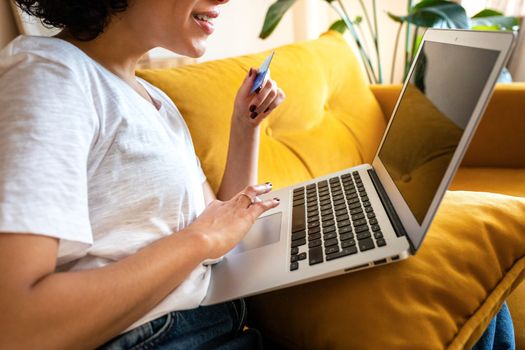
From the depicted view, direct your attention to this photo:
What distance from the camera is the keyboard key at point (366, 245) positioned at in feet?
1.64

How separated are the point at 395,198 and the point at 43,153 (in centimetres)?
50

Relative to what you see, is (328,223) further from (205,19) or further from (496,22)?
(496,22)

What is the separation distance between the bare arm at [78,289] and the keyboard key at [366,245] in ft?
0.62

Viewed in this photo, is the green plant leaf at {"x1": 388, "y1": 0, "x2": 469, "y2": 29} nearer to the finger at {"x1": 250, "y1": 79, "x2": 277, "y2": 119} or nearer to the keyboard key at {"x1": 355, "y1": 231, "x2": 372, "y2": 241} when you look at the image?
the finger at {"x1": 250, "y1": 79, "x2": 277, "y2": 119}

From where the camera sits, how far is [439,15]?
146cm

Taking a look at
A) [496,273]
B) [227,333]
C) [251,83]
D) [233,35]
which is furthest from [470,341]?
[233,35]

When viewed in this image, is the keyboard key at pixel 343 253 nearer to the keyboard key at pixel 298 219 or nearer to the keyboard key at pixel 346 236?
the keyboard key at pixel 346 236

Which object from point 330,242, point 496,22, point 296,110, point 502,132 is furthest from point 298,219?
point 496,22

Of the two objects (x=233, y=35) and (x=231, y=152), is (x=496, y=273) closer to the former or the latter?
(x=231, y=152)

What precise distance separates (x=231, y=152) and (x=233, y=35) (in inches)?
51.2

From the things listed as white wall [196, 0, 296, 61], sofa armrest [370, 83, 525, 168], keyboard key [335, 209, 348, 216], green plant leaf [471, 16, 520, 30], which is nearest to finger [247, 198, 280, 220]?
keyboard key [335, 209, 348, 216]

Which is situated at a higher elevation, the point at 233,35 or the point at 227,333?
the point at 233,35

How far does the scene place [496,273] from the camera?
0.51 m

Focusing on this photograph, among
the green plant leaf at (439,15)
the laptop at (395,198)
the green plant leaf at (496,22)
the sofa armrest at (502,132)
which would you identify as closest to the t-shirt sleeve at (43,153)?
the laptop at (395,198)
